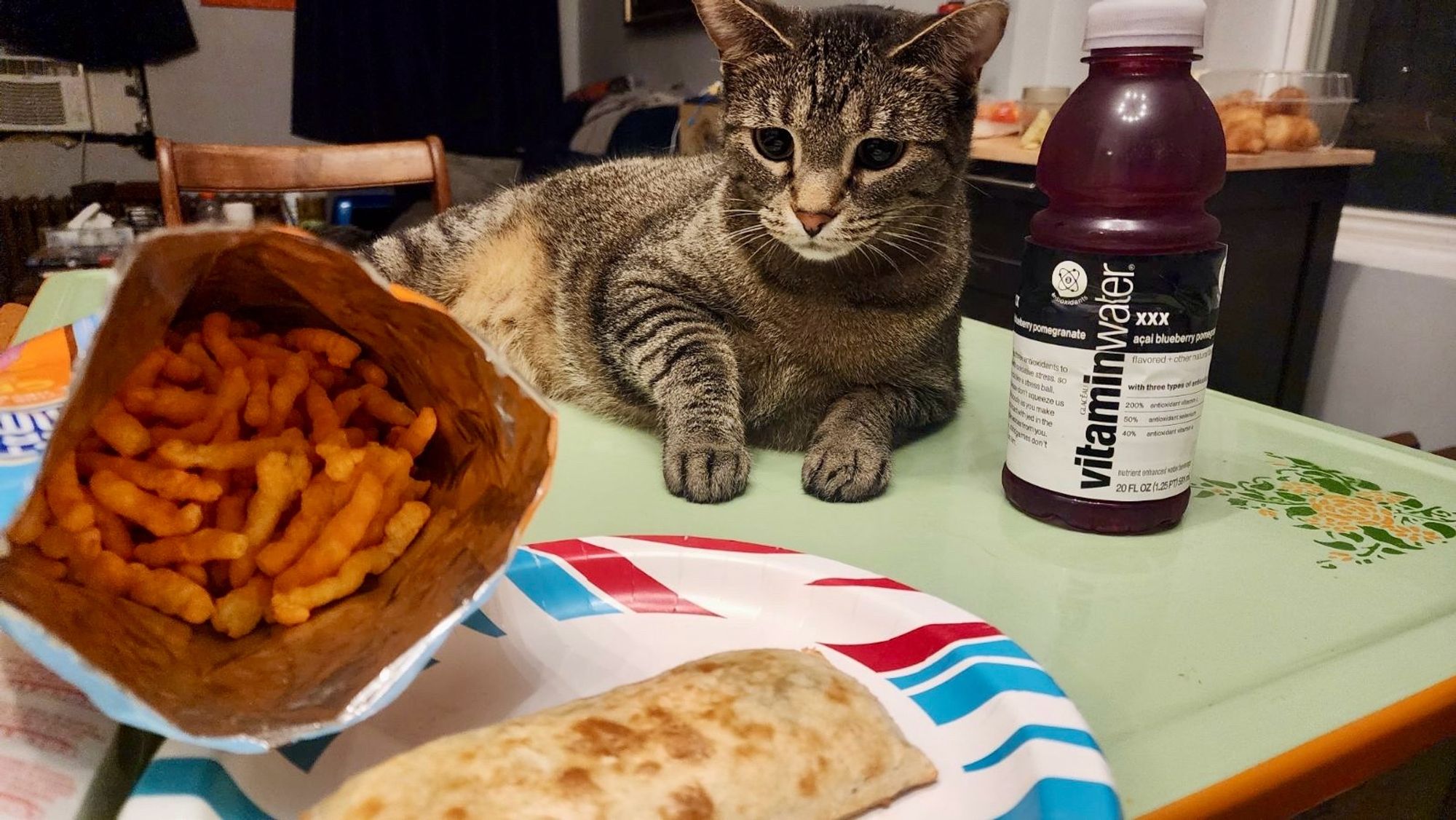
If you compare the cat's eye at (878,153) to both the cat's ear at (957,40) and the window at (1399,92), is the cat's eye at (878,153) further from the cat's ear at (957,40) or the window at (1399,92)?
the window at (1399,92)

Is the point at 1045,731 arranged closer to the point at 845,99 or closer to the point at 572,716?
the point at 572,716

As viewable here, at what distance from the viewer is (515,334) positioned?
1414 mm

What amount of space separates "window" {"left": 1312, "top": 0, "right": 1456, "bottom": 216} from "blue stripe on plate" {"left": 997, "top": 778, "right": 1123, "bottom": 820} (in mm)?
2156

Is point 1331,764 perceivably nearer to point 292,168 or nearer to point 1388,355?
point 1388,355

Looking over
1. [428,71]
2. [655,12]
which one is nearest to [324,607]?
[655,12]

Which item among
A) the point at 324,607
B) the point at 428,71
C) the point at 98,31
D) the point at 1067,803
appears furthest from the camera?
the point at 428,71

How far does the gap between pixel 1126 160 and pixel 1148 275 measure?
0.09m

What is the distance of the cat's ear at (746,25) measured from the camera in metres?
0.95

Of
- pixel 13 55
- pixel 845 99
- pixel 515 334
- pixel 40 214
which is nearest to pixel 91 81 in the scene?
pixel 13 55

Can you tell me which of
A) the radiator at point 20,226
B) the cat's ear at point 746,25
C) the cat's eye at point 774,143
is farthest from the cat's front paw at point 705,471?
the radiator at point 20,226

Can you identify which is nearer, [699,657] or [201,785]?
[201,785]

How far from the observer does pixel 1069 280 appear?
0.71m

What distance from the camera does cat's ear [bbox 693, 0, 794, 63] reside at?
0.95 m

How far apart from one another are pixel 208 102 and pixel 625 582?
4.52 metres
